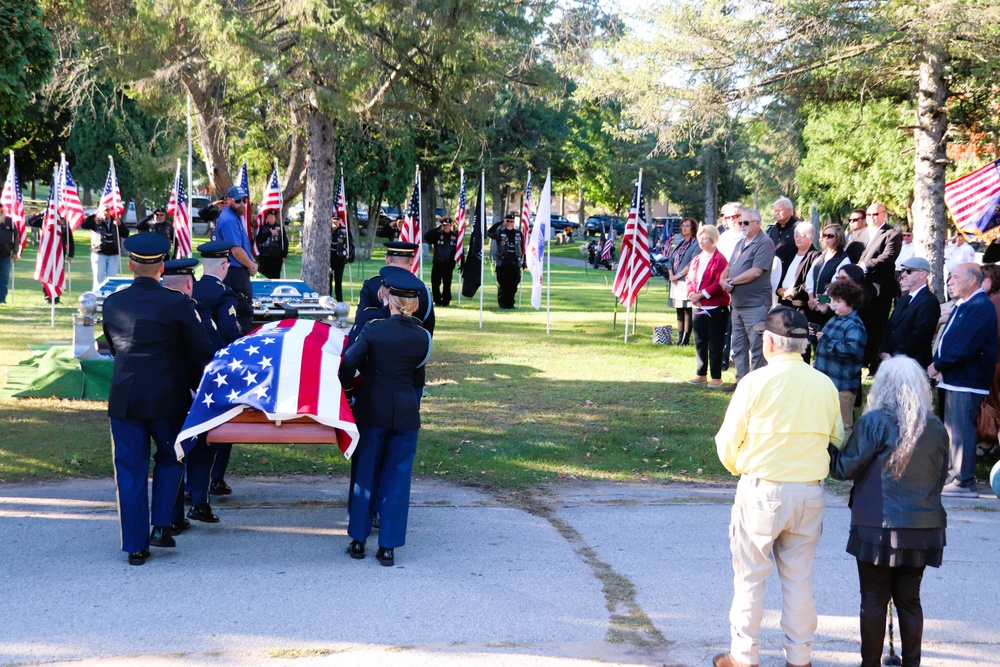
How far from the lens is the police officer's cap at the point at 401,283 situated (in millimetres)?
6102

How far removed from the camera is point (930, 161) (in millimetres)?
13453

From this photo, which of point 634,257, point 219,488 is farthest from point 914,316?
point 634,257

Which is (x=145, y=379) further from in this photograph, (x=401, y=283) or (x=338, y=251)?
(x=338, y=251)

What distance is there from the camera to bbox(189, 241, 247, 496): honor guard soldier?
7.21m

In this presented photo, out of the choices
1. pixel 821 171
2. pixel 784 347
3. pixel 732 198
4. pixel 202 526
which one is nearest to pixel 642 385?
pixel 202 526

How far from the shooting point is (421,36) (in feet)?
49.5

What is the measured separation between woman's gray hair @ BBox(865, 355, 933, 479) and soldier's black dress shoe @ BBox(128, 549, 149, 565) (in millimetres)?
4040

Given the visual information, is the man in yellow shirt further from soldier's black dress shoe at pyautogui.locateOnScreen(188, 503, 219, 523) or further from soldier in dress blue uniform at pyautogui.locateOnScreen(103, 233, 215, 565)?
soldier's black dress shoe at pyautogui.locateOnScreen(188, 503, 219, 523)

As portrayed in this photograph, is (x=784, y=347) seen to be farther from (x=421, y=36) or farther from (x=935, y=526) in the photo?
(x=421, y=36)

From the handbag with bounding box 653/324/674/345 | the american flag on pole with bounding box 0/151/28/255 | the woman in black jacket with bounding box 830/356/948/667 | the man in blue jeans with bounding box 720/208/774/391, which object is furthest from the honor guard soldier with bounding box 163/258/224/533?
the american flag on pole with bounding box 0/151/28/255

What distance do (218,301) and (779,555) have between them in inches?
170

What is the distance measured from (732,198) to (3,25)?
53.4 meters

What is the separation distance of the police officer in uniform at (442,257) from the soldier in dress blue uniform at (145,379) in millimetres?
13540

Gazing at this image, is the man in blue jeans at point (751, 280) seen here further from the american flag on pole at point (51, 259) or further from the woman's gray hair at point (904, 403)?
the american flag on pole at point (51, 259)
